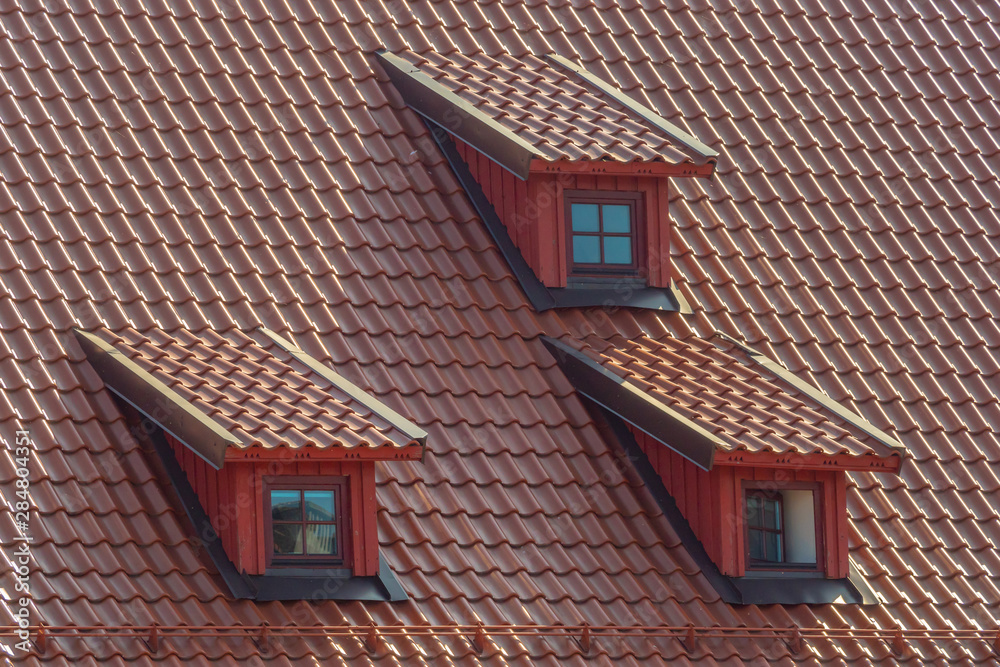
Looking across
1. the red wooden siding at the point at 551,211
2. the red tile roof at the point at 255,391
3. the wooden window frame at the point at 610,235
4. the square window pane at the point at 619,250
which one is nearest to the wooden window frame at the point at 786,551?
the red wooden siding at the point at 551,211

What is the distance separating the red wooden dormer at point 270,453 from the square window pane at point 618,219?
10.1ft

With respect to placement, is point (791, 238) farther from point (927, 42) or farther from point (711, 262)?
point (927, 42)

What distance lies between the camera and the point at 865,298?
15602 mm

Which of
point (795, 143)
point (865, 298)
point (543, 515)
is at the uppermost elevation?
point (795, 143)

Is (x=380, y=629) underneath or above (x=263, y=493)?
underneath

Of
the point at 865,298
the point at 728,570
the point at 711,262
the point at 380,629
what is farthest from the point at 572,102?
the point at 380,629

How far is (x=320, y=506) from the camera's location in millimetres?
12484

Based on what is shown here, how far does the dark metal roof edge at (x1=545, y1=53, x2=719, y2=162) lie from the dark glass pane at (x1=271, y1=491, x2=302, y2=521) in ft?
15.4

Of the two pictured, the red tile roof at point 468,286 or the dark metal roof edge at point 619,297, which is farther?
the dark metal roof edge at point 619,297

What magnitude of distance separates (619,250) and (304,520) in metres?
4.05

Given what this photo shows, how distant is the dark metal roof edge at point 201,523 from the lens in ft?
39.8

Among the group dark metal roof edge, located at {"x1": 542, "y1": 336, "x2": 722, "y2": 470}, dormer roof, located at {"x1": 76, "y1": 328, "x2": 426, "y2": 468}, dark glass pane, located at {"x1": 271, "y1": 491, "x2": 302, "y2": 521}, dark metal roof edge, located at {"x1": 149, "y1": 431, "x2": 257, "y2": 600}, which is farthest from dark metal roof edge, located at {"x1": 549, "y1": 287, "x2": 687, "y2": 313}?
dark metal roof edge, located at {"x1": 149, "y1": 431, "x2": 257, "y2": 600}

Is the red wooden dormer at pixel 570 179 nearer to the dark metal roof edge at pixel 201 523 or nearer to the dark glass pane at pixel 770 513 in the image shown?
the dark glass pane at pixel 770 513

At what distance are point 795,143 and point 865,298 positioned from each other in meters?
1.83
